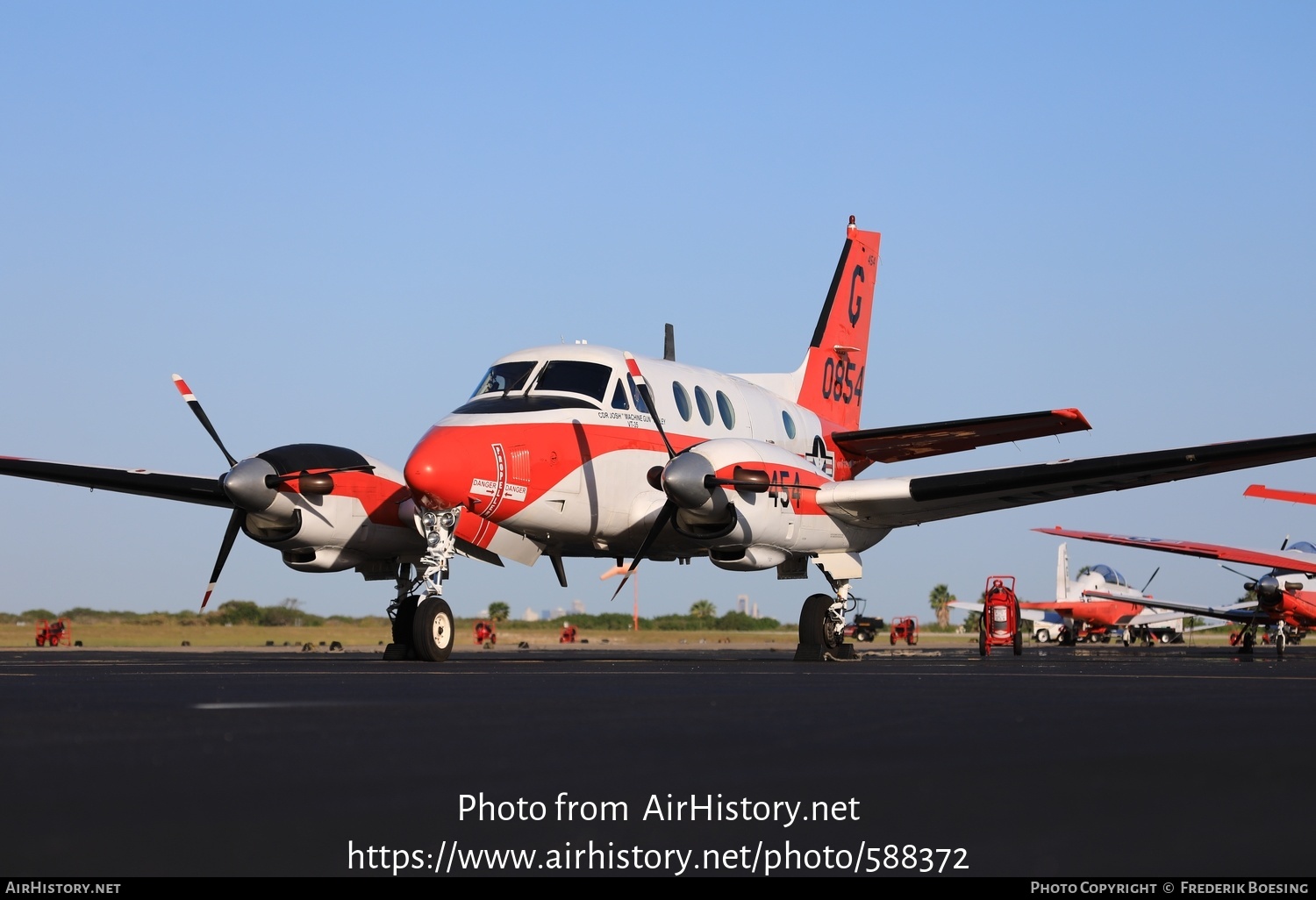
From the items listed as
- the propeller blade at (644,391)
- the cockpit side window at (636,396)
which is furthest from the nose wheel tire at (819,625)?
the cockpit side window at (636,396)

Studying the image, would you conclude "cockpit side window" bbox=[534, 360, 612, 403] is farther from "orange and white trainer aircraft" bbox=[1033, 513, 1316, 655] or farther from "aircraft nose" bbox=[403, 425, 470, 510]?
"orange and white trainer aircraft" bbox=[1033, 513, 1316, 655]

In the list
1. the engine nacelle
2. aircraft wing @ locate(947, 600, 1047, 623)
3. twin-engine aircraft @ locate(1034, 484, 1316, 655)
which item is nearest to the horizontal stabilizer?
twin-engine aircraft @ locate(1034, 484, 1316, 655)

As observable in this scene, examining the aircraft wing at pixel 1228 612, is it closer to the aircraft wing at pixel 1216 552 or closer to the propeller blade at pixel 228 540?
the aircraft wing at pixel 1216 552

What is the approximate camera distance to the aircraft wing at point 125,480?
70.7 feet

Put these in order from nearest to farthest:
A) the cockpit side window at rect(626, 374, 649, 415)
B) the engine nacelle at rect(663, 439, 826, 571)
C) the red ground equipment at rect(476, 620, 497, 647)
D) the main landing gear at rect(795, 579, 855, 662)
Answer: the engine nacelle at rect(663, 439, 826, 571) < the cockpit side window at rect(626, 374, 649, 415) < the main landing gear at rect(795, 579, 855, 662) < the red ground equipment at rect(476, 620, 497, 647)

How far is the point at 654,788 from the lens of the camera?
4.82 meters

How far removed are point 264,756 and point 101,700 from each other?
408 centimetres

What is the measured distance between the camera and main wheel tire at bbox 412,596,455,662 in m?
17.6

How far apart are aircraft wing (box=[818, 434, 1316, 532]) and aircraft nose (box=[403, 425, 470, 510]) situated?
19.6 ft

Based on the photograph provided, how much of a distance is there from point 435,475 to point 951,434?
9171mm

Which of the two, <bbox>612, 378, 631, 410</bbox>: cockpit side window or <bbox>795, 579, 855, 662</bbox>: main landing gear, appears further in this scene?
<bbox>795, 579, 855, 662</bbox>: main landing gear
